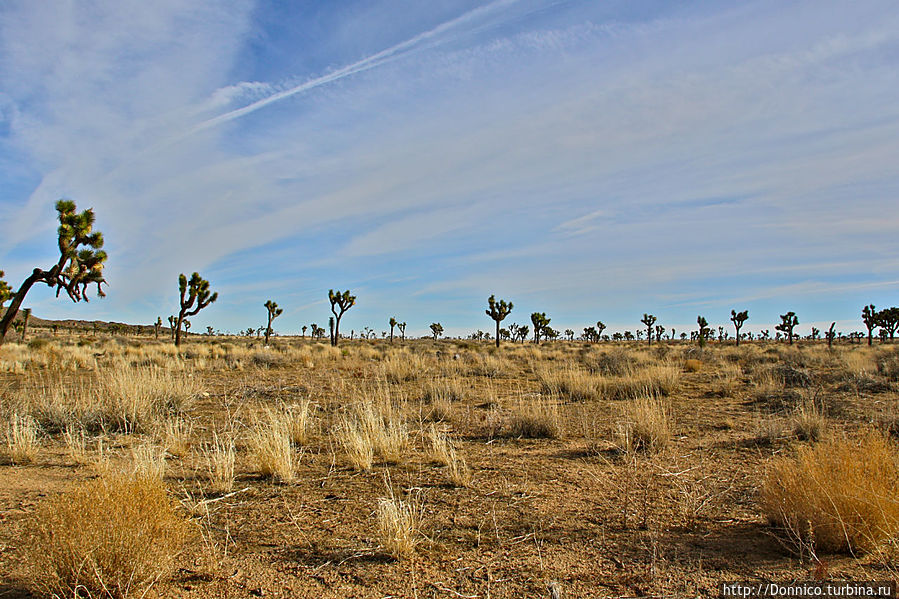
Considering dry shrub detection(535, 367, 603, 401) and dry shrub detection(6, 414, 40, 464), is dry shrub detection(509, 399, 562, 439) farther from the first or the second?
dry shrub detection(6, 414, 40, 464)

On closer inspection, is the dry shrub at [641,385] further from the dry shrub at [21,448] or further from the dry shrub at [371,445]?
the dry shrub at [21,448]

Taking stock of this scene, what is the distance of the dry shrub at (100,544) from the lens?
2.96 metres

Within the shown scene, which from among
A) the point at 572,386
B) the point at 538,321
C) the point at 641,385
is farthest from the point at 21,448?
the point at 538,321

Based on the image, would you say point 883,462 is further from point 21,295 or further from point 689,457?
point 21,295

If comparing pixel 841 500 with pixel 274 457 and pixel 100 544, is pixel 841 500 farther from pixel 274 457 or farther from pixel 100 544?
pixel 274 457

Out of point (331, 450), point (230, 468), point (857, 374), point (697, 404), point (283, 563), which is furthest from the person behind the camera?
point (857, 374)

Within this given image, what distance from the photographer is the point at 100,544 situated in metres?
3.01

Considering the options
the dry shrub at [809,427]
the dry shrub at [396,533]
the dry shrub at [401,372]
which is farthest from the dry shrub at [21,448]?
the dry shrub at [809,427]

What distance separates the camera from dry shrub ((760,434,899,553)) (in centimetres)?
352

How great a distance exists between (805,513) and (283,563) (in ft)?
12.8

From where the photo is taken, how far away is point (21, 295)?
9.47m

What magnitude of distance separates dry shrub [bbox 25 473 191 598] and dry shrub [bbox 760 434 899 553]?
4298 millimetres

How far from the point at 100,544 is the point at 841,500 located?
5005mm

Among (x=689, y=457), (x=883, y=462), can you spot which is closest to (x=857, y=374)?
(x=689, y=457)
